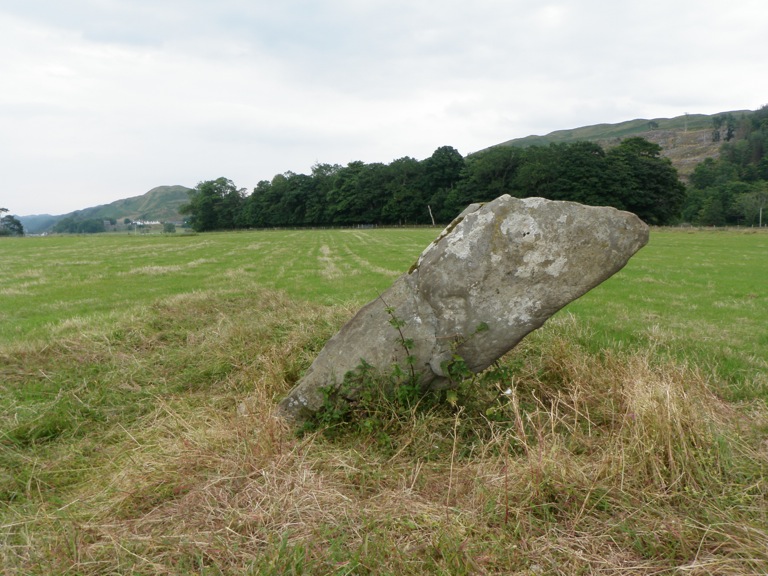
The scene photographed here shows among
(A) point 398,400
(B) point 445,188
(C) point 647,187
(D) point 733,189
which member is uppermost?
(B) point 445,188

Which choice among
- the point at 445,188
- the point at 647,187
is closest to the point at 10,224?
the point at 445,188

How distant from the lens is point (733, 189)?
364 ft

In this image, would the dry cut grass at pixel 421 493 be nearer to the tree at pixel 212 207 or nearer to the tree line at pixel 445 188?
the tree line at pixel 445 188

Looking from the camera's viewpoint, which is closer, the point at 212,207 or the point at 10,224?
the point at 212,207

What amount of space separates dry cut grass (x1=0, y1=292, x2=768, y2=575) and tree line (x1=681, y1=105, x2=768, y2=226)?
100739 millimetres

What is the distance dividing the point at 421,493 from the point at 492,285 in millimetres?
2362

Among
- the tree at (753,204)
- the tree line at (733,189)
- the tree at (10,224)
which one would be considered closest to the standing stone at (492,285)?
the tree line at (733,189)

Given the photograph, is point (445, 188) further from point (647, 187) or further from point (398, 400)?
point (398, 400)

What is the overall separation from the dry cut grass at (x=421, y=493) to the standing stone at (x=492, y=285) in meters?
0.48

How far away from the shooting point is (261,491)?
134 inches

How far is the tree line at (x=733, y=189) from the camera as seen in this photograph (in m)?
98.2

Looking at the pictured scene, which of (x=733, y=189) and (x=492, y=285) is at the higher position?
(x=492, y=285)

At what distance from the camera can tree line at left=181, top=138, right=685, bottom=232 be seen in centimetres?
8644

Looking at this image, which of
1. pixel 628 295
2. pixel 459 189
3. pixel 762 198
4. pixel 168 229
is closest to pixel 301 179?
pixel 459 189
